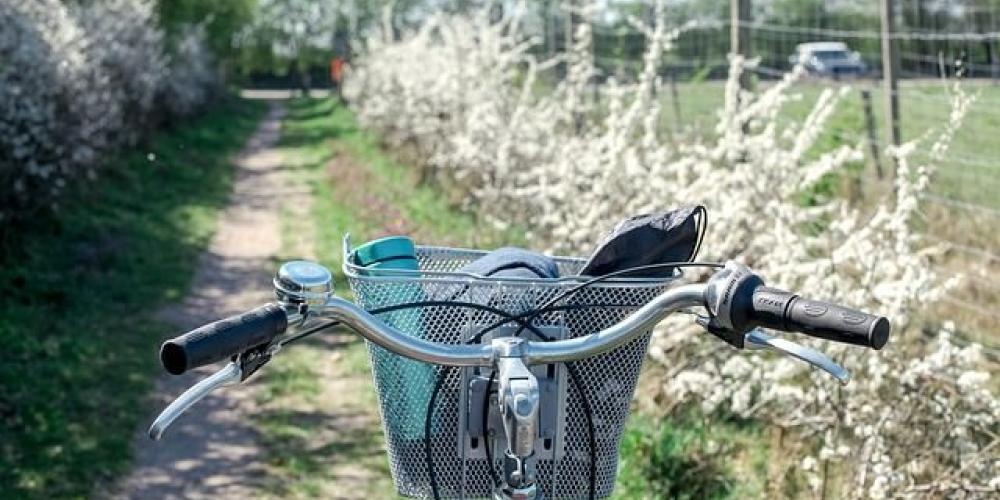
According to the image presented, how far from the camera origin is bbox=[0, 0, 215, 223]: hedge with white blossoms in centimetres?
1040

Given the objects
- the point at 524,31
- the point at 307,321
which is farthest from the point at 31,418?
the point at 524,31

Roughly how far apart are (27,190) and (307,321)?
9414 millimetres

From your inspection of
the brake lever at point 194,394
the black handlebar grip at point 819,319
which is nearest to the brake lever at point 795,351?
the black handlebar grip at point 819,319

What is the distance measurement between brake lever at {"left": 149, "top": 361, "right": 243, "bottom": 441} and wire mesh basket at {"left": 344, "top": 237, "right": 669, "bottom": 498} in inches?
16.6

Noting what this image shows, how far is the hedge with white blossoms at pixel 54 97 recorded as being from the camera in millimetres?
10398

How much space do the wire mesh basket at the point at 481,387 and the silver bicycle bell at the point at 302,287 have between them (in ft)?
1.08

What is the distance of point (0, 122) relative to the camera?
10.1 metres

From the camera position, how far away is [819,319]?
7.06ft

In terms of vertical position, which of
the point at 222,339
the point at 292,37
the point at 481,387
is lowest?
the point at 481,387

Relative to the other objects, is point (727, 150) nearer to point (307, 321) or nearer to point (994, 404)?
point (994, 404)

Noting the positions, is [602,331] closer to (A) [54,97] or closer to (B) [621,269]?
(B) [621,269]

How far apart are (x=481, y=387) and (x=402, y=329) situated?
0.21 metres

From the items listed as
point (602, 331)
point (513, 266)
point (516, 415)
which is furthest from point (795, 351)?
point (513, 266)

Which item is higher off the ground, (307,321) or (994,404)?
(307,321)
